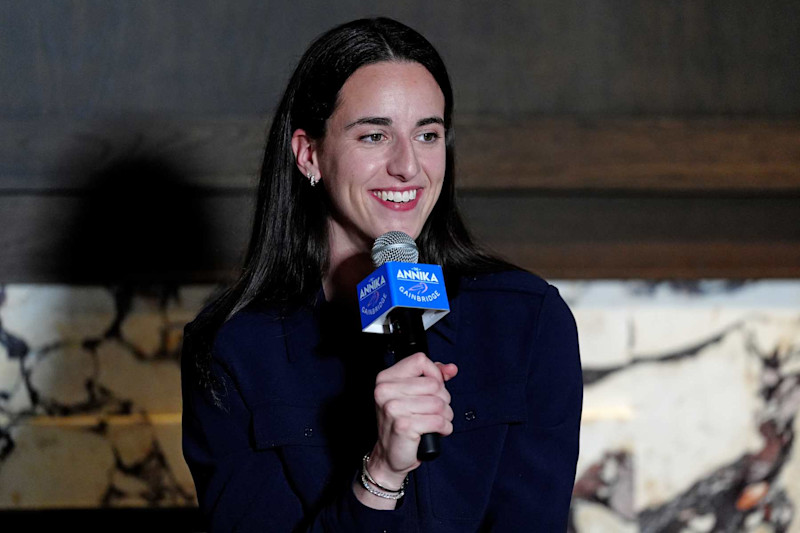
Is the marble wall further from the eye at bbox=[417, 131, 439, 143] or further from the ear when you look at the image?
the eye at bbox=[417, 131, 439, 143]

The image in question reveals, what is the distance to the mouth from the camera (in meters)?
1.36

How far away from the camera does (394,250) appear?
1174mm

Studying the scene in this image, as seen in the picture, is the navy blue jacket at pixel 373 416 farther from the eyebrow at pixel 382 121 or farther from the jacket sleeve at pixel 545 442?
the eyebrow at pixel 382 121

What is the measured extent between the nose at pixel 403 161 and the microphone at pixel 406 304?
28 centimetres

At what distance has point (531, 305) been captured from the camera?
4.68 ft

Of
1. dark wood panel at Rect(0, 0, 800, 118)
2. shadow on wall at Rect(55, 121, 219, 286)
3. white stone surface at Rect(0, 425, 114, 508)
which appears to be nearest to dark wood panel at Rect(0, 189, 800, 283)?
shadow on wall at Rect(55, 121, 219, 286)

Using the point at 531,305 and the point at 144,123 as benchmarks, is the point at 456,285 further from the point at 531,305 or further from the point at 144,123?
the point at 144,123

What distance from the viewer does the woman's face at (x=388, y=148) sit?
4.48 ft

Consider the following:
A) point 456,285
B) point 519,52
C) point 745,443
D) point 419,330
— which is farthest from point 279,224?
point 745,443

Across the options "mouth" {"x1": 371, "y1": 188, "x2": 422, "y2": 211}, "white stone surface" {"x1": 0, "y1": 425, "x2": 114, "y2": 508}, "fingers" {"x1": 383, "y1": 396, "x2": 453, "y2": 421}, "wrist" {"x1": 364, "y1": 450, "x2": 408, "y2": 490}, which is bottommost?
"white stone surface" {"x1": 0, "y1": 425, "x2": 114, "y2": 508}

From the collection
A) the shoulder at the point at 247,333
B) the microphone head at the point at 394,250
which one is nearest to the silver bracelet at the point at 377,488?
the microphone head at the point at 394,250

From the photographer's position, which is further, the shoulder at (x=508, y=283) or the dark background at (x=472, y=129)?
the dark background at (x=472, y=129)

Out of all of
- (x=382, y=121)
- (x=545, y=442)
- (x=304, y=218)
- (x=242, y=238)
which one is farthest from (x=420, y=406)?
(x=242, y=238)

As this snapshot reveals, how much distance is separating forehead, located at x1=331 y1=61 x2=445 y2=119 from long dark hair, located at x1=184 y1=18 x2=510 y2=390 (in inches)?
1.2
